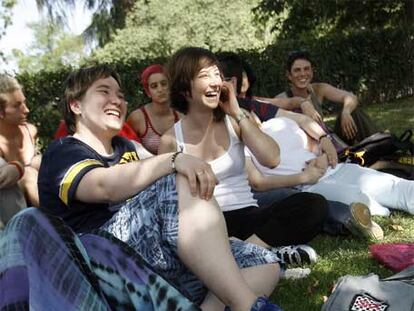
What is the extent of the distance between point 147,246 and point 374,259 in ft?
5.47

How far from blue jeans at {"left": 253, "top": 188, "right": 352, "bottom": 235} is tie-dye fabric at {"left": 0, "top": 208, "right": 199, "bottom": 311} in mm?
1948

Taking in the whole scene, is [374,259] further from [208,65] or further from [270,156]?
[208,65]

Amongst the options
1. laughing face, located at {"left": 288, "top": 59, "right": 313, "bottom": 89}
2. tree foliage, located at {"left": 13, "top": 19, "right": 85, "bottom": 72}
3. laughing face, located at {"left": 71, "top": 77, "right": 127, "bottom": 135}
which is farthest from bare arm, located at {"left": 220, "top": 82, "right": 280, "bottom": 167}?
tree foliage, located at {"left": 13, "top": 19, "right": 85, "bottom": 72}

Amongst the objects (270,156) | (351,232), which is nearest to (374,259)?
(351,232)

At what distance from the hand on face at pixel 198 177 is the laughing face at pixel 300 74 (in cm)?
375

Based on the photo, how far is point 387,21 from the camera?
1612 centimetres

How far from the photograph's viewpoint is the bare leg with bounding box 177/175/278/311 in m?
2.12

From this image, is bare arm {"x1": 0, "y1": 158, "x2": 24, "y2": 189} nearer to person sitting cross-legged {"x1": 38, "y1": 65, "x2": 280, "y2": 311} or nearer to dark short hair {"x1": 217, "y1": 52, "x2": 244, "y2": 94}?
person sitting cross-legged {"x1": 38, "y1": 65, "x2": 280, "y2": 311}

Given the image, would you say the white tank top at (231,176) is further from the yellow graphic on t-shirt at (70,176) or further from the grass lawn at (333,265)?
the yellow graphic on t-shirt at (70,176)

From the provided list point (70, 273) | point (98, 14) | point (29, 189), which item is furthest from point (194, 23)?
point (70, 273)

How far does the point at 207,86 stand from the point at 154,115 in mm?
1782

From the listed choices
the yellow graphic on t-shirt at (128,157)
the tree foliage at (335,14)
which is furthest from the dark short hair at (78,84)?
the tree foliage at (335,14)

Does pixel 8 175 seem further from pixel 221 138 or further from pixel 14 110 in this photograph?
pixel 221 138

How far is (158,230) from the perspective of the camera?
2303mm
